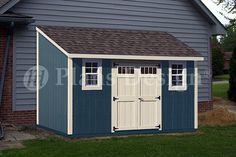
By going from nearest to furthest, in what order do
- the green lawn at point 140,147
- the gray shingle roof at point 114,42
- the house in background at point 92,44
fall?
the green lawn at point 140,147 → the house in background at point 92,44 → the gray shingle roof at point 114,42

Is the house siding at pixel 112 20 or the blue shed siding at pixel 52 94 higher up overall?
the house siding at pixel 112 20

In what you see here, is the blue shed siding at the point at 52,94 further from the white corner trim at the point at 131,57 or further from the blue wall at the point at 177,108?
the blue wall at the point at 177,108

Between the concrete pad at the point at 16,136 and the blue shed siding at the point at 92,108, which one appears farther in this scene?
the blue shed siding at the point at 92,108

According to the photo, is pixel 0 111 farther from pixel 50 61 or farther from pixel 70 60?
pixel 70 60

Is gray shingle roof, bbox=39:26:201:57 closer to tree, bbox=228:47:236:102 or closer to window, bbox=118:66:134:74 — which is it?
window, bbox=118:66:134:74

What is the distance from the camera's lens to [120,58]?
13461 mm

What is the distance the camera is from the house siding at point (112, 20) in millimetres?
14969

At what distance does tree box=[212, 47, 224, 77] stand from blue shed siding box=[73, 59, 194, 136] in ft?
138

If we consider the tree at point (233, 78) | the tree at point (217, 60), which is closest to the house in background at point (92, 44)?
the tree at point (233, 78)

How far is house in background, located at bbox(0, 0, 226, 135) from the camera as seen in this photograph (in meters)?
13.2

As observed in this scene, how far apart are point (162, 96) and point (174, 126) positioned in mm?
1041

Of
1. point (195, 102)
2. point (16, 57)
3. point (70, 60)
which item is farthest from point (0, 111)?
point (195, 102)

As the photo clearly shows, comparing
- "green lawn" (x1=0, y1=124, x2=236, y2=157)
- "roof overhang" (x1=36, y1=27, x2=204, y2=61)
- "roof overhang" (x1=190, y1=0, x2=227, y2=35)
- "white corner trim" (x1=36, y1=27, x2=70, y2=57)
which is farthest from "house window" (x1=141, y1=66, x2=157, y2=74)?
"roof overhang" (x1=190, y1=0, x2=227, y2=35)

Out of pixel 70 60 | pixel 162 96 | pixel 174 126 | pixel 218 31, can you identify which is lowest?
pixel 174 126
